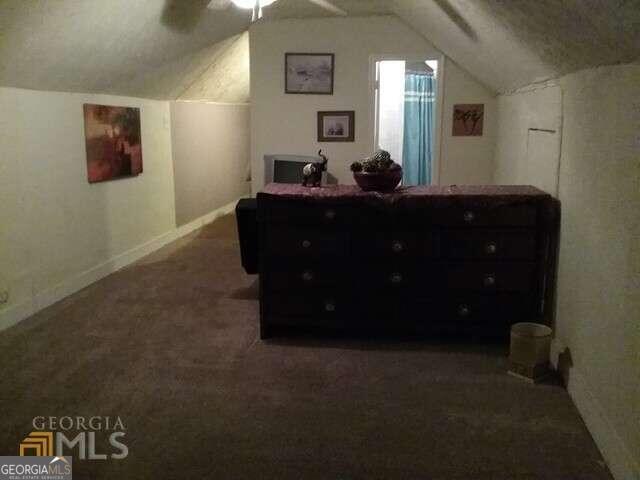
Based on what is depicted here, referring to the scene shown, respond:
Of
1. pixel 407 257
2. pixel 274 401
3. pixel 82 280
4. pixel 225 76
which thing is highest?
pixel 225 76

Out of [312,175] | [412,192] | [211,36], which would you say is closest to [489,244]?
[412,192]

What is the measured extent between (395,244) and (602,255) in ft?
3.75

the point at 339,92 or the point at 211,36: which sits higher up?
the point at 211,36

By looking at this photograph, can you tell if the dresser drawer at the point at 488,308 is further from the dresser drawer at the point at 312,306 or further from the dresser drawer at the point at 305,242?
the dresser drawer at the point at 305,242

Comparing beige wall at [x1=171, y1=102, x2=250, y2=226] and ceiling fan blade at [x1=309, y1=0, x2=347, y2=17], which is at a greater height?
ceiling fan blade at [x1=309, y1=0, x2=347, y2=17]

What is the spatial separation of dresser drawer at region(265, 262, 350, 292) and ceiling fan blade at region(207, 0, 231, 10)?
6.97 feet

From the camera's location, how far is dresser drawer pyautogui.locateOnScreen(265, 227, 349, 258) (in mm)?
3256

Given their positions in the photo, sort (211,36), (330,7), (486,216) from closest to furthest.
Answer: (486,216) < (330,7) < (211,36)

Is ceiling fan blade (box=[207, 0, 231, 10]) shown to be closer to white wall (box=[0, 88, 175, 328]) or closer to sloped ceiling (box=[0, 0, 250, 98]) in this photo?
sloped ceiling (box=[0, 0, 250, 98])

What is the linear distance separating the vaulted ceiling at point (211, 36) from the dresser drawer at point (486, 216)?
0.75 meters

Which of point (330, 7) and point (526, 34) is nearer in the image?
point (526, 34)

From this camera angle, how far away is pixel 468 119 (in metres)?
5.15

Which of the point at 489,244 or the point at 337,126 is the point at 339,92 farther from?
the point at 489,244

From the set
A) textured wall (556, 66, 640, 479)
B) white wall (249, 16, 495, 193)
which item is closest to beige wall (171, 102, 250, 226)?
white wall (249, 16, 495, 193)
